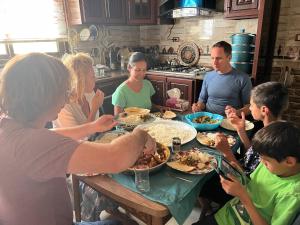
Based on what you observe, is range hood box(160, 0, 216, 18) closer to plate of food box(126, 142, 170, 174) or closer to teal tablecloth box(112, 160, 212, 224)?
plate of food box(126, 142, 170, 174)

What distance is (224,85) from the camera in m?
2.39

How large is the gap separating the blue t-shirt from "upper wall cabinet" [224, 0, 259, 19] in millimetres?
781

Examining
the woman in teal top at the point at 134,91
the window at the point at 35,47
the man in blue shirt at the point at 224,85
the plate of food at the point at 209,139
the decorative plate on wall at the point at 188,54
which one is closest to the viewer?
the plate of food at the point at 209,139

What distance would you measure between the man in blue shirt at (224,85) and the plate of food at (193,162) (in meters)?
0.96

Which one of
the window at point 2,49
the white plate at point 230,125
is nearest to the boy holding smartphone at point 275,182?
the white plate at point 230,125

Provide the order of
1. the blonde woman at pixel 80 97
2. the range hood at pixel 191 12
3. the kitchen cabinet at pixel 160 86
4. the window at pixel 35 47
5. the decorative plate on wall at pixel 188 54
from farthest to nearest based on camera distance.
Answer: the decorative plate on wall at pixel 188 54
the kitchen cabinet at pixel 160 86
the range hood at pixel 191 12
the window at pixel 35 47
the blonde woman at pixel 80 97

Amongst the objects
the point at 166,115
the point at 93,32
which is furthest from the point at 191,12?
the point at 166,115

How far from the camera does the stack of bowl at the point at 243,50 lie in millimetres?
2764

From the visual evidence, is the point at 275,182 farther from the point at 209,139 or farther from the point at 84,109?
the point at 84,109

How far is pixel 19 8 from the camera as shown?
2861 millimetres

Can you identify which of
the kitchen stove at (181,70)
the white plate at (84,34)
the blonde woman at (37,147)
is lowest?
the kitchen stove at (181,70)

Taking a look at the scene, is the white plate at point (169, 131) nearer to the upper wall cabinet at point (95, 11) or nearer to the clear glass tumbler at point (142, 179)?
the clear glass tumbler at point (142, 179)

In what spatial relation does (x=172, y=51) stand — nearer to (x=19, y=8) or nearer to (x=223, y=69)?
(x=223, y=69)

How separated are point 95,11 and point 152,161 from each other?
2631mm
